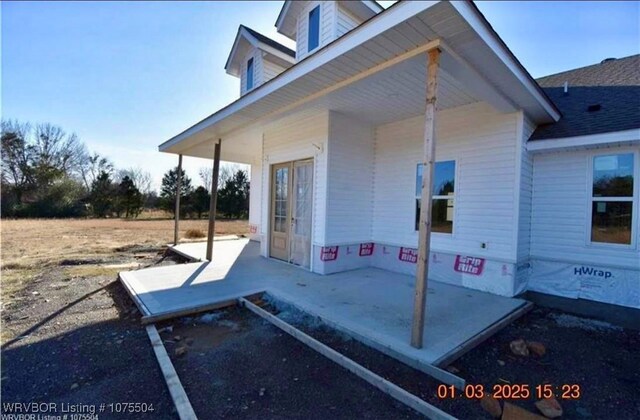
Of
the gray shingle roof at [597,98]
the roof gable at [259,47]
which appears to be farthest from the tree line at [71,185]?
the gray shingle roof at [597,98]

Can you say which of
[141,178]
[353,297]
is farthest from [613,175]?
[141,178]

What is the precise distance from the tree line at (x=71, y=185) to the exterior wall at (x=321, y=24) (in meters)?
22.4

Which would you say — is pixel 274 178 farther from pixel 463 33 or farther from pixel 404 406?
pixel 404 406

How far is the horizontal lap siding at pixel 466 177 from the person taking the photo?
4.79 m

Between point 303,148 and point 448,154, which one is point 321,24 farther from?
point 448,154

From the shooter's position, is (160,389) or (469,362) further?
(469,362)

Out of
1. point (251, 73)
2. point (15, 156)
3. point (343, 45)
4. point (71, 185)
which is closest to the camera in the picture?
point (343, 45)

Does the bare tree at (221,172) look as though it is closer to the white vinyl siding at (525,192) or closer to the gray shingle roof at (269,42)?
the gray shingle roof at (269,42)

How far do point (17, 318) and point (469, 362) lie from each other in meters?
5.61

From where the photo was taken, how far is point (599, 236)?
461 centimetres

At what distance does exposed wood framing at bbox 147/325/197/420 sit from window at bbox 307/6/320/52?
666cm

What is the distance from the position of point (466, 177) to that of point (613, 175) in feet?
6.86

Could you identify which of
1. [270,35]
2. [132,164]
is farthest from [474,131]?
[132,164]
